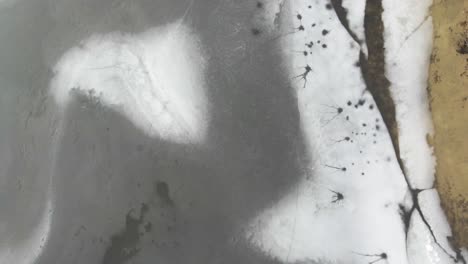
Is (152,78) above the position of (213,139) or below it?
above

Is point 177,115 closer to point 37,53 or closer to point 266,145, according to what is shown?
point 266,145

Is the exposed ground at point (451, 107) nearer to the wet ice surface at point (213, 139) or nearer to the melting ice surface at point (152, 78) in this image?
the wet ice surface at point (213, 139)

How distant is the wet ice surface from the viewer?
131 inches

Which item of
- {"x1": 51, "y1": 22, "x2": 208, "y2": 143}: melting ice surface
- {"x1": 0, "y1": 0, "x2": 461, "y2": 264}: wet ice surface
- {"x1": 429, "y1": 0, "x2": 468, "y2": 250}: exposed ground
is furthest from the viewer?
{"x1": 51, "y1": 22, "x2": 208, "y2": 143}: melting ice surface

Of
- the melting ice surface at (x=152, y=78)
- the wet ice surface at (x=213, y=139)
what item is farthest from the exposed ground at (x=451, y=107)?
the melting ice surface at (x=152, y=78)

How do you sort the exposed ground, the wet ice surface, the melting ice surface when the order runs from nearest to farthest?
the exposed ground, the wet ice surface, the melting ice surface

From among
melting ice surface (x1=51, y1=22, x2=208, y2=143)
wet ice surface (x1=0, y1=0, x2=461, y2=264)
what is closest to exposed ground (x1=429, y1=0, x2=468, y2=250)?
wet ice surface (x1=0, y1=0, x2=461, y2=264)

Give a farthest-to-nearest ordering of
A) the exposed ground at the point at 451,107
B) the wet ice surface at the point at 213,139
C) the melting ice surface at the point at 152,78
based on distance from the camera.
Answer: the melting ice surface at the point at 152,78 < the wet ice surface at the point at 213,139 < the exposed ground at the point at 451,107

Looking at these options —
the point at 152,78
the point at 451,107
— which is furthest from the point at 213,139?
the point at 451,107

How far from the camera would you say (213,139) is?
11.6ft

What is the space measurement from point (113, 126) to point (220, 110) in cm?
109

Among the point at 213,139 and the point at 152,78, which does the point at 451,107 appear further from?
the point at 152,78

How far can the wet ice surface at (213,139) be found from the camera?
3.32m

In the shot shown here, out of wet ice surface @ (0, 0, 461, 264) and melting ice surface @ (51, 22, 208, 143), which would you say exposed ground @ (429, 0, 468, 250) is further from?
melting ice surface @ (51, 22, 208, 143)
